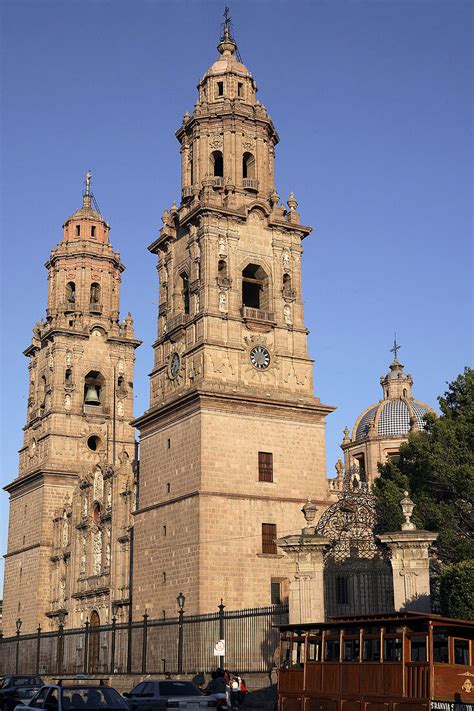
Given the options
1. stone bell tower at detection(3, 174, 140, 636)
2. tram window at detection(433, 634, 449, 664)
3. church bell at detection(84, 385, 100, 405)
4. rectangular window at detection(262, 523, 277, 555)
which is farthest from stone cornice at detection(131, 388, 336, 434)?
tram window at detection(433, 634, 449, 664)

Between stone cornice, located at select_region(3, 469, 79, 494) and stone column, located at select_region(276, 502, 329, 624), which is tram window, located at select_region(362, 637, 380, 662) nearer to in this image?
stone column, located at select_region(276, 502, 329, 624)

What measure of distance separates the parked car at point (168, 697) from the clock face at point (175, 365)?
23745 mm

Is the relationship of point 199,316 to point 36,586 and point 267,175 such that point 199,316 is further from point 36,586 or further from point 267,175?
point 36,586

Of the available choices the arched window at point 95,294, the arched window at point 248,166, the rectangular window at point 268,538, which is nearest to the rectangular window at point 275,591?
the rectangular window at point 268,538

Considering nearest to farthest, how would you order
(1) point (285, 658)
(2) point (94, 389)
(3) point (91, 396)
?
(1) point (285, 658)
(3) point (91, 396)
(2) point (94, 389)

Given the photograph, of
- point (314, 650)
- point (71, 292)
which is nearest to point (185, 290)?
point (71, 292)

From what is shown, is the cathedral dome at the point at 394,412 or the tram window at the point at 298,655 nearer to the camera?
the tram window at the point at 298,655

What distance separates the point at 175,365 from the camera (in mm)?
48688

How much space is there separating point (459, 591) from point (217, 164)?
99.7 ft

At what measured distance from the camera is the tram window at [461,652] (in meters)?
21.1

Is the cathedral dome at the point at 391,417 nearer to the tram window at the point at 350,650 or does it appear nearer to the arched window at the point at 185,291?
the arched window at the point at 185,291

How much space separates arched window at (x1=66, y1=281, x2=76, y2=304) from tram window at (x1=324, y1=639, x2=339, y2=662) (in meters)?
50.2

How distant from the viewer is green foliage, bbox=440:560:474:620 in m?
29.1

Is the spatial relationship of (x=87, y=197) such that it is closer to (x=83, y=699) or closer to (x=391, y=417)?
(x=391, y=417)
